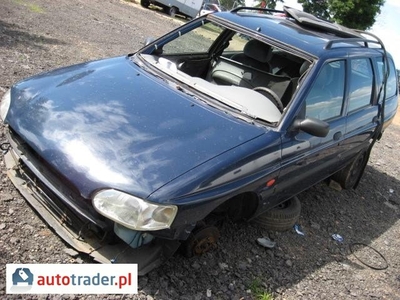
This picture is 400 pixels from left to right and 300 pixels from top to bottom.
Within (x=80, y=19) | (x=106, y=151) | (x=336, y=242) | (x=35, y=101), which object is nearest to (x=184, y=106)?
(x=106, y=151)

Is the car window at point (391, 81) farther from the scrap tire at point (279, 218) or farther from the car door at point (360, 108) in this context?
the scrap tire at point (279, 218)

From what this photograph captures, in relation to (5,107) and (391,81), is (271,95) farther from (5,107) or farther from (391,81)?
(391,81)

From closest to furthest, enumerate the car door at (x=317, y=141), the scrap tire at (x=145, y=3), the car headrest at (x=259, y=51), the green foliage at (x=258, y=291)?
the green foliage at (x=258, y=291) < the car door at (x=317, y=141) < the car headrest at (x=259, y=51) < the scrap tire at (x=145, y=3)

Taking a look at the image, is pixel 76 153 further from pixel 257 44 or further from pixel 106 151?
pixel 257 44

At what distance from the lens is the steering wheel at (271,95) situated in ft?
11.3

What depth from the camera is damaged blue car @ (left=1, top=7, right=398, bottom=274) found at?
8.15ft

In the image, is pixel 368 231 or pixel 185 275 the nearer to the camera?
pixel 185 275

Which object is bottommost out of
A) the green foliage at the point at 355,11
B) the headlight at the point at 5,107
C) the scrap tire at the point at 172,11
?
the scrap tire at the point at 172,11

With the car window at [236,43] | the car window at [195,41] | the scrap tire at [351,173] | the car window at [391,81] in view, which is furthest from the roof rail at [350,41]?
the scrap tire at [351,173]

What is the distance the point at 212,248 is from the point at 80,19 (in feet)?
32.2

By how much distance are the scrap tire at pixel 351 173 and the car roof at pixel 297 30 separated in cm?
144

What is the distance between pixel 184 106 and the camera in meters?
3.19

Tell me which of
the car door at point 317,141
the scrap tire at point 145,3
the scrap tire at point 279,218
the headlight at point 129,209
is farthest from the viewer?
the scrap tire at point 145,3

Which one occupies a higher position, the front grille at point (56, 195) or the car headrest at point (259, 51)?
the car headrest at point (259, 51)
